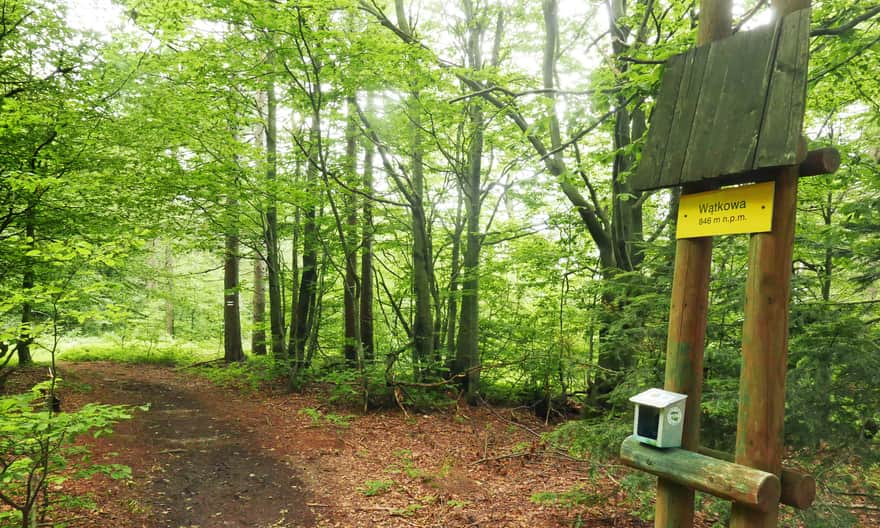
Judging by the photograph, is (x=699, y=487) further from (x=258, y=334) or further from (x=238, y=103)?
(x=258, y=334)

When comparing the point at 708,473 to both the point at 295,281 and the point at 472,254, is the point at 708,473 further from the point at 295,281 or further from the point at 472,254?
the point at 295,281

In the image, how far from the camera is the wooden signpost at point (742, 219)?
2.42 m

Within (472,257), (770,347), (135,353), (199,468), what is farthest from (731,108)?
(135,353)

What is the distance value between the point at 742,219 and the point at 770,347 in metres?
0.70

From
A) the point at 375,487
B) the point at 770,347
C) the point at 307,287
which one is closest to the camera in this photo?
the point at 770,347

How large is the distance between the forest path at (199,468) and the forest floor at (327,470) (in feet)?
0.07

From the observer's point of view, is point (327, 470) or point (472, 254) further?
Answer: point (472, 254)

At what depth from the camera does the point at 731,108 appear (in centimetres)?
265

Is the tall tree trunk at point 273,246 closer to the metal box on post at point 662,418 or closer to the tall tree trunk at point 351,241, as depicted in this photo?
the tall tree trunk at point 351,241

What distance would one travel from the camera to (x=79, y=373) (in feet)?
38.7

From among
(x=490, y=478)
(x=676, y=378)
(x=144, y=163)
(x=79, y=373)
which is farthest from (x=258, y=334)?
(x=676, y=378)

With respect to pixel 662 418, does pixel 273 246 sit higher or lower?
higher

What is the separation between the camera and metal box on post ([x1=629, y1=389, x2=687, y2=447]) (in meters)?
2.72

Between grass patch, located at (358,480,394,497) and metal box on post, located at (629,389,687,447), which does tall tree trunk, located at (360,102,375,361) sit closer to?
grass patch, located at (358,480,394,497)
